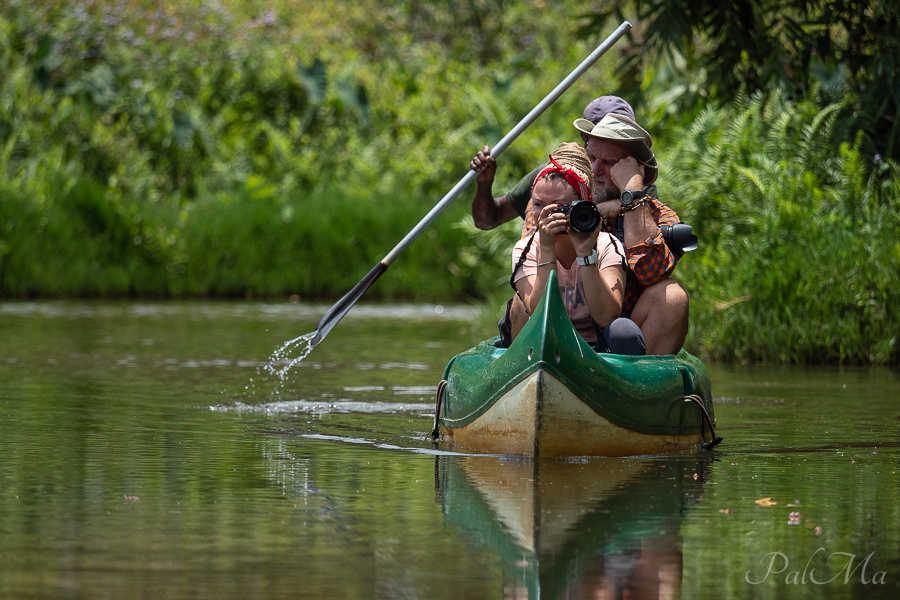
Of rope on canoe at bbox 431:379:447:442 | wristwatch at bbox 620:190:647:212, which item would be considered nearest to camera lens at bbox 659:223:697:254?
wristwatch at bbox 620:190:647:212

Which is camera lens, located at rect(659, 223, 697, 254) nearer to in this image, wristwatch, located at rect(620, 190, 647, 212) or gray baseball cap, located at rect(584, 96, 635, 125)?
wristwatch, located at rect(620, 190, 647, 212)

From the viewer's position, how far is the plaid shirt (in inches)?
263

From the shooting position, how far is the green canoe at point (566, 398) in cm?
613

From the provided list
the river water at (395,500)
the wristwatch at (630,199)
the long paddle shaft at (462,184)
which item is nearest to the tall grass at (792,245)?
the river water at (395,500)

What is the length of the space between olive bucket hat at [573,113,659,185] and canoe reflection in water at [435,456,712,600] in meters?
1.36

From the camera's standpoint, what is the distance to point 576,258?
641cm

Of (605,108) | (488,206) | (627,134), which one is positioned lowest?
(488,206)

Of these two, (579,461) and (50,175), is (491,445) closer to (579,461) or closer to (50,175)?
(579,461)

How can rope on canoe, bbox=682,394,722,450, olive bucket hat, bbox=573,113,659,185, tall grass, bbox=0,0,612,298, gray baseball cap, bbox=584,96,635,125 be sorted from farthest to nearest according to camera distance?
tall grass, bbox=0,0,612,298 → gray baseball cap, bbox=584,96,635,125 → rope on canoe, bbox=682,394,722,450 → olive bucket hat, bbox=573,113,659,185

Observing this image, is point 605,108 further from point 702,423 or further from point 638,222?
point 702,423

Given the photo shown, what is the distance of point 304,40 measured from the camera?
92.8 feet

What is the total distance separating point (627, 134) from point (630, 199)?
0.95 ft

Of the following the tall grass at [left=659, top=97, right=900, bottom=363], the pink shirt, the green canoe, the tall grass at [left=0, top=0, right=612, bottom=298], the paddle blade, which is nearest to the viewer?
the green canoe

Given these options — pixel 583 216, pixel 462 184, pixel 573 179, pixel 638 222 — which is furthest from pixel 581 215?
pixel 462 184
